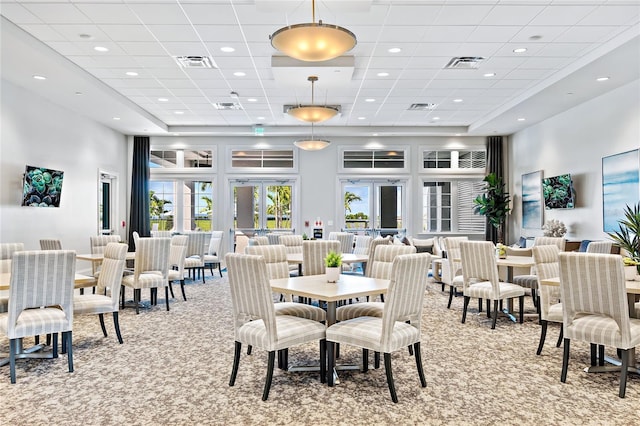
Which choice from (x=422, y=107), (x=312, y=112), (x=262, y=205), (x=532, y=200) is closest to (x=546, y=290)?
(x=312, y=112)

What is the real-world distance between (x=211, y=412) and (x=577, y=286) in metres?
2.92

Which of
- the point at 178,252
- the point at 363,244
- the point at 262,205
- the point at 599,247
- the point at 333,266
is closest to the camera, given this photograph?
the point at 333,266

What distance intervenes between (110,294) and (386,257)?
2.98 m

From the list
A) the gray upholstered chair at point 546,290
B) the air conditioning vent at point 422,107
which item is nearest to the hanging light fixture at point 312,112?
the air conditioning vent at point 422,107

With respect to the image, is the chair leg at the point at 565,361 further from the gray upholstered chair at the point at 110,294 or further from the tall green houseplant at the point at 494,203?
the tall green houseplant at the point at 494,203

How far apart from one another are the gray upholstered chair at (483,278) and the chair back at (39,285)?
4.44m

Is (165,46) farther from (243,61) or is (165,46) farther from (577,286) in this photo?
(577,286)

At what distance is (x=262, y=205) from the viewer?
1320cm

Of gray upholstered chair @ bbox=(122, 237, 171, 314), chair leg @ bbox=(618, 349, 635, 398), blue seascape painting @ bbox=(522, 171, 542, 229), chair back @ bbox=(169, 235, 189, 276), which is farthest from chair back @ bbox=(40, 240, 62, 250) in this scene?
blue seascape painting @ bbox=(522, 171, 542, 229)

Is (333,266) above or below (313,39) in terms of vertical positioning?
below

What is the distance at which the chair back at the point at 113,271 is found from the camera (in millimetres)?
5051

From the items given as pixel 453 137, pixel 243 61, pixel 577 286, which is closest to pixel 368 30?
pixel 243 61

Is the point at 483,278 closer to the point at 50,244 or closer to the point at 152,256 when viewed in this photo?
the point at 152,256

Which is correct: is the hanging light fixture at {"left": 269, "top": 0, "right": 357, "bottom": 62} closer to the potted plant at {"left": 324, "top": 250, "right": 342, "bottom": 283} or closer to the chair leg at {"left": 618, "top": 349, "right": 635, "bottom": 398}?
the potted plant at {"left": 324, "top": 250, "right": 342, "bottom": 283}
